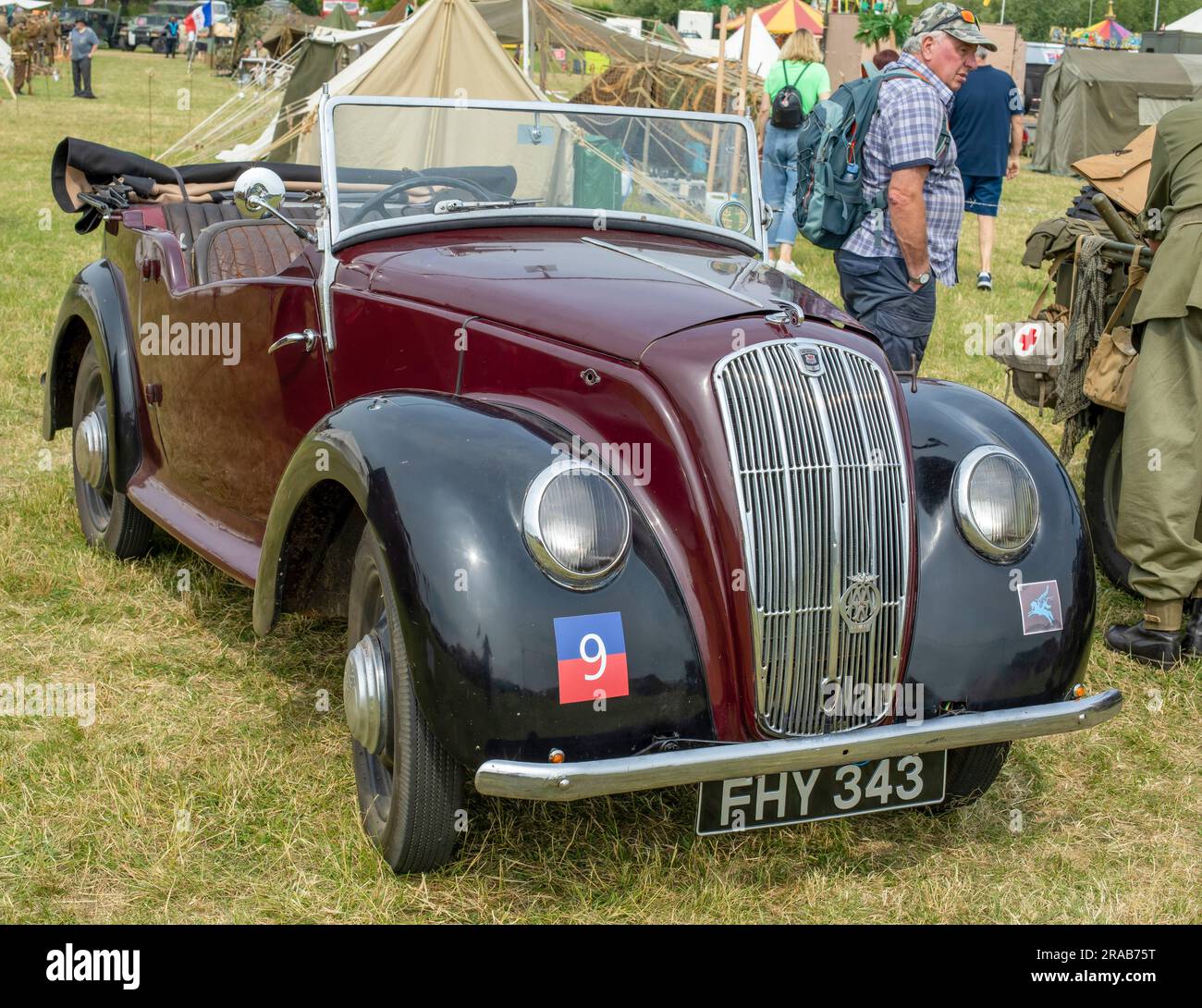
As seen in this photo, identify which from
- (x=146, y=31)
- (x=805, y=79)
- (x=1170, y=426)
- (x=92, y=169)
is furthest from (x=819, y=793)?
(x=146, y=31)

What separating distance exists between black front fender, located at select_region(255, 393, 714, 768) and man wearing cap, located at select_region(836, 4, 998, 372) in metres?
2.69

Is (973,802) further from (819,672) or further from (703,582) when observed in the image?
(703,582)

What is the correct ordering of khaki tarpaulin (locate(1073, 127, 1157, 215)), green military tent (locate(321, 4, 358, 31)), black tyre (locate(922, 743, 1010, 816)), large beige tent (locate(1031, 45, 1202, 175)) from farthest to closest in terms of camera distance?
green military tent (locate(321, 4, 358, 31)) → large beige tent (locate(1031, 45, 1202, 175)) → khaki tarpaulin (locate(1073, 127, 1157, 215)) → black tyre (locate(922, 743, 1010, 816))

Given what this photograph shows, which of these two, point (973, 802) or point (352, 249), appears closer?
point (973, 802)

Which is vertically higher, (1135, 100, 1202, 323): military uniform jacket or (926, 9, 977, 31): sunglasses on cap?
(926, 9, 977, 31): sunglasses on cap

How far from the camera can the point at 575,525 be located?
9.11 ft

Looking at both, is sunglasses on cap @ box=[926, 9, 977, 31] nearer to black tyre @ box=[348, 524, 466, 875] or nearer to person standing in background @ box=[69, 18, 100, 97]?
black tyre @ box=[348, 524, 466, 875]

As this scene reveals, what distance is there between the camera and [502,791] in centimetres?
260

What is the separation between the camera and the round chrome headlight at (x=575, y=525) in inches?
108

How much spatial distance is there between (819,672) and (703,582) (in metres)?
0.34

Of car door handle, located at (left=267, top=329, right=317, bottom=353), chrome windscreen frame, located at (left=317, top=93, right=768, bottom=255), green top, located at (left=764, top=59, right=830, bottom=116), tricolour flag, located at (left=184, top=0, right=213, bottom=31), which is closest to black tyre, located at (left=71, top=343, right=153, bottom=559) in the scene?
car door handle, located at (left=267, top=329, right=317, bottom=353)

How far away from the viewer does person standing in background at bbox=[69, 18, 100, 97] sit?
2823cm
